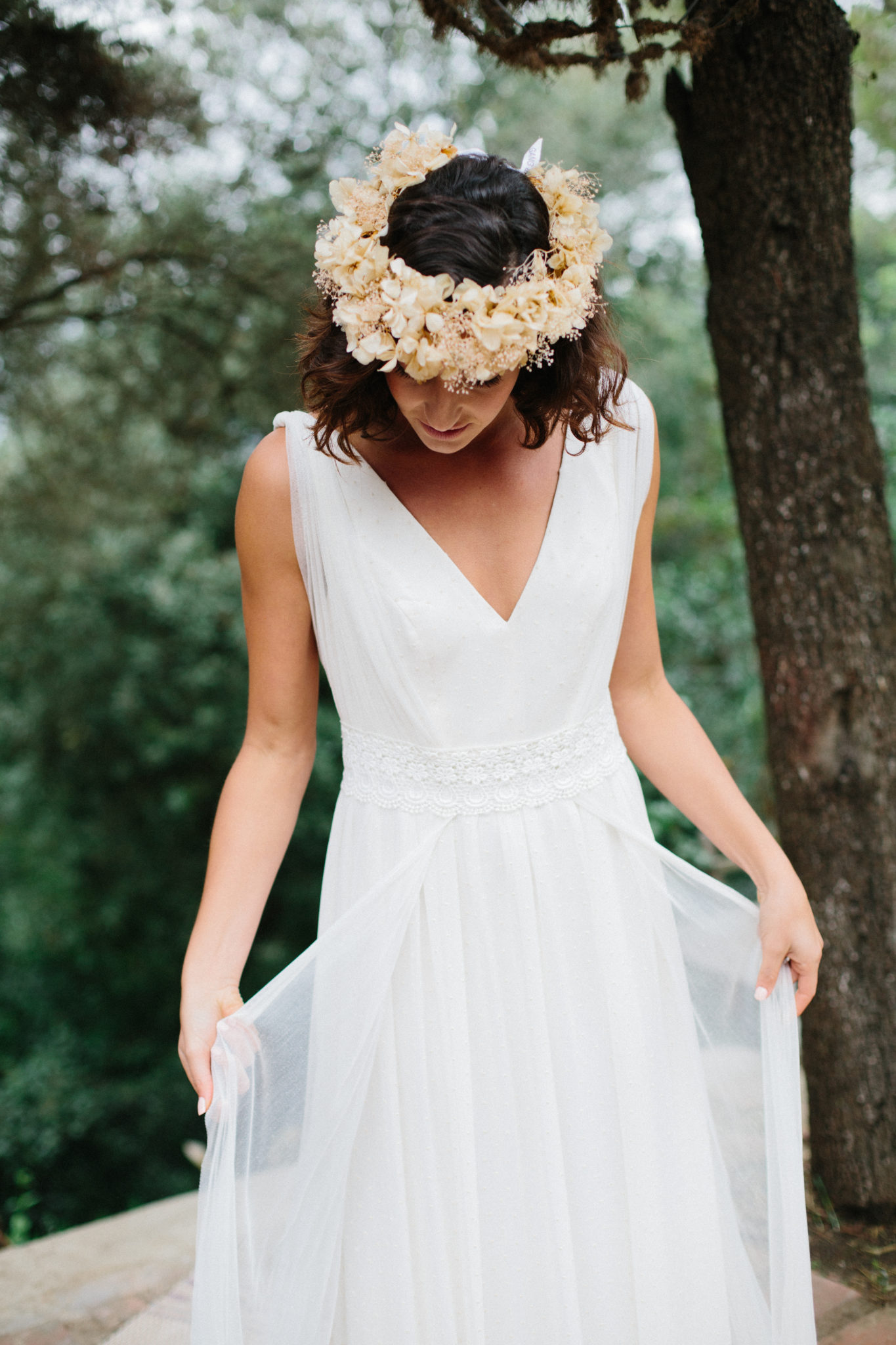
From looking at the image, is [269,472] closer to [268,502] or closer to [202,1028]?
[268,502]

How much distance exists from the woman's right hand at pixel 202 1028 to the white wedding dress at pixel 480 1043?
0.02 meters

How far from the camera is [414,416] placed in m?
1.33

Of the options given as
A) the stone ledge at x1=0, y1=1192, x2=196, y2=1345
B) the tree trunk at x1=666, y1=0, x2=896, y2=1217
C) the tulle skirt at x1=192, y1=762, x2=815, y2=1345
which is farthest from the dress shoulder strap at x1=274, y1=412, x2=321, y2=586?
the stone ledge at x1=0, y1=1192, x2=196, y2=1345

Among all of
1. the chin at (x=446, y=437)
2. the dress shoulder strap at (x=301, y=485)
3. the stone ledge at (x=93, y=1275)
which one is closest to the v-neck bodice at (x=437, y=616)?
the dress shoulder strap at (x=301, y=485)

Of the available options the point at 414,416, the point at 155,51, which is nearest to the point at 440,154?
the point at 414,416

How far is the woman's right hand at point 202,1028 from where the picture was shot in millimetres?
1330

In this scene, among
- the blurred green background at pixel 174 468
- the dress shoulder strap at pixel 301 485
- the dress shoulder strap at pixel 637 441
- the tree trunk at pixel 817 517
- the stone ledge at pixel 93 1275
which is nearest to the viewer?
the dress shoulder strap at pixel 301 485

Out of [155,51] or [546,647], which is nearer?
[546,647]

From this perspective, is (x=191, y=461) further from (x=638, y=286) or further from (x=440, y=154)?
(x=440, y=154)

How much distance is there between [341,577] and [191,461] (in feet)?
17.7

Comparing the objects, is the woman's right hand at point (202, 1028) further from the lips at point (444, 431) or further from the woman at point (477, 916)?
the lips at point (444, 431)

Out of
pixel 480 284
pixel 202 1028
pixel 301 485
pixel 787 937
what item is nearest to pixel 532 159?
pixel 480 284

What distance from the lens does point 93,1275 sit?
242 cm

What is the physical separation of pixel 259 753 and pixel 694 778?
2.18 ft
